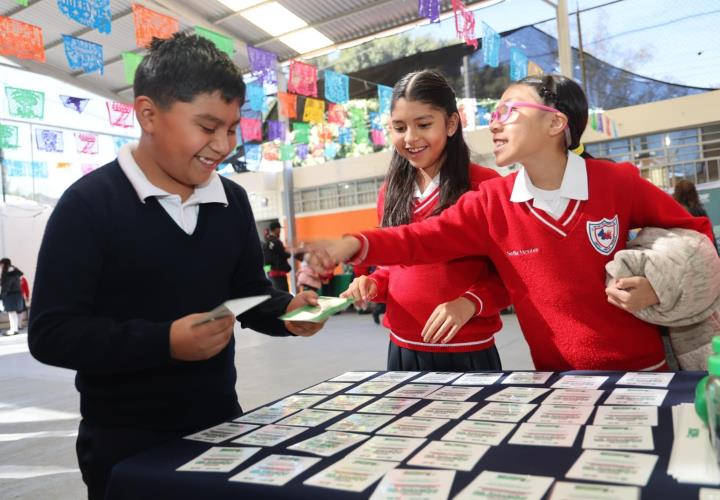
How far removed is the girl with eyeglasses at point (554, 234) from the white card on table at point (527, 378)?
106 millimetres

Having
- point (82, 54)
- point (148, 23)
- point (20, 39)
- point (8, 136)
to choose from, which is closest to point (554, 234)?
point (148, 23)

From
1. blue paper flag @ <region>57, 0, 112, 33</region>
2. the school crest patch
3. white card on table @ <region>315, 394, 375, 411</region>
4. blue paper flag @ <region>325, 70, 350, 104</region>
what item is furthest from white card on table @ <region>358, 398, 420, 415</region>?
blue paper flag @ <region>325, 70, 350, 104</region>

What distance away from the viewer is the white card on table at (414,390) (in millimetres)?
1178

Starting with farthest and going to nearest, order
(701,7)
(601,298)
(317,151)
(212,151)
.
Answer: (317,151), (701,7), (601,298), (212,151)

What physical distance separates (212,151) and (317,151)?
44.0ft

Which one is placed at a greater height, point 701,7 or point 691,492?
point 701,7

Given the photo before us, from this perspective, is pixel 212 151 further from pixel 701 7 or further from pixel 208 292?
pixel 701 7

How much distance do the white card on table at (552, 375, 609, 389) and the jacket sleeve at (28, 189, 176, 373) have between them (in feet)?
2.44

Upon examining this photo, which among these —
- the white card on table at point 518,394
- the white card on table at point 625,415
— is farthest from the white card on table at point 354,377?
the white card on table at point 625,415

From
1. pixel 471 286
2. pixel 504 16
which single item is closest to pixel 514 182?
pixel 471 286

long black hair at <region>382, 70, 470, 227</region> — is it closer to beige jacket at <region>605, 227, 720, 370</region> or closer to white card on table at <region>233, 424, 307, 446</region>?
beige jacket at <region>605, 227, 720, 370</region>

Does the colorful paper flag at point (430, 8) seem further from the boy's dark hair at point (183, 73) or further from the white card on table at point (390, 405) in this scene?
the white card on table at point (390, 405)

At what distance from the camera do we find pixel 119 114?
7.76m

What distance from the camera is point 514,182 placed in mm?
1477
